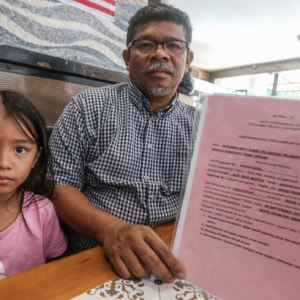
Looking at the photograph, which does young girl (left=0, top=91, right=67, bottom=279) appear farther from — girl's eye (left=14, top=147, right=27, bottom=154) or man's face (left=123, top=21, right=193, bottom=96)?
man's face (left=123, top=21, right=193, bottom=96)

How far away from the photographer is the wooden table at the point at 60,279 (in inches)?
18.0

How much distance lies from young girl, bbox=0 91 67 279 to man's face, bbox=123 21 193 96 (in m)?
0.52

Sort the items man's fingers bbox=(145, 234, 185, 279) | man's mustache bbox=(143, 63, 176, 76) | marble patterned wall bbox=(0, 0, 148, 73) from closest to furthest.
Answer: man's fingers bbox=(145, 234, 185, 279)
man's mustache bbox=(143, 63, 176, 76)
marble patterned wall bbox=(0, 0, 148, 73)

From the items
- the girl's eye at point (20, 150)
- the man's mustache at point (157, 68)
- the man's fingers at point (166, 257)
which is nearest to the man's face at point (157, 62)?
the man's mustache at point (157, 68)

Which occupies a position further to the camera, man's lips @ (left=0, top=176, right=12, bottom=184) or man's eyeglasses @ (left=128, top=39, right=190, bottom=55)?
man's eyeglasses @ (left=128, top=39, right=190, bottom=55)

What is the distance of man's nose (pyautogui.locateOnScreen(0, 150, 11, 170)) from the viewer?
622 millimetres

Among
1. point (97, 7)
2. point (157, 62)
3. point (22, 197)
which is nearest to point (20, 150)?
point (22, 197)

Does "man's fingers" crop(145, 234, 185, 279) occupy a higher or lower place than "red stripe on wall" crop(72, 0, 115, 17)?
lower

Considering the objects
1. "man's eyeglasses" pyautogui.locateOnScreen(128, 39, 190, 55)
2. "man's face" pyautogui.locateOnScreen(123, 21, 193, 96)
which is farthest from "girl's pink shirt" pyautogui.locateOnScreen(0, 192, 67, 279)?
"man's eyeglasses" pyautogui.locateOnScreen(128, 39, 190, 55)

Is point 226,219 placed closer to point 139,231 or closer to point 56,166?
point 139,231

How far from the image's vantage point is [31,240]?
75 cm

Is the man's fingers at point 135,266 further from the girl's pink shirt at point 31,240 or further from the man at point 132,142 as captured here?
the girl's pink shirt at point 31,240

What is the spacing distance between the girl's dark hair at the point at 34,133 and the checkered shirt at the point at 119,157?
2.2 inches

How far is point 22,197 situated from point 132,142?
0.44 metres
